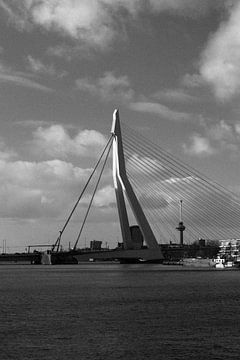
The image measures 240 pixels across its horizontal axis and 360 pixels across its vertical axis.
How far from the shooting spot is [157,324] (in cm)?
3422

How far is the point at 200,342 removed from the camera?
28.6m

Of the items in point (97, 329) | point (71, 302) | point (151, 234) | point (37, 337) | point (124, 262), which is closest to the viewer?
point (37, 337)

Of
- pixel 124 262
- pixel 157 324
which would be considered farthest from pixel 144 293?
pixel 124 262

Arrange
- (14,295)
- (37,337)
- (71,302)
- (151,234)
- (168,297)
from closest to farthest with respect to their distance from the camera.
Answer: (37,337)
(71,302)
(168,297)
(14,295)
(151,234)

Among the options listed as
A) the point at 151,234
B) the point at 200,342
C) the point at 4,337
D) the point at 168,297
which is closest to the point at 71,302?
the point at 168,297

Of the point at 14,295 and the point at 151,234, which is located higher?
the point at 151,234

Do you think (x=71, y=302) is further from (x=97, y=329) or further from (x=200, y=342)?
(x=200, y=342)

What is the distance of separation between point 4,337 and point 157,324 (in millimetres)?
8396

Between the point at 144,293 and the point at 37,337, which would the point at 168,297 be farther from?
the point at 37,337

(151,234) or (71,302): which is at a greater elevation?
(151,234)

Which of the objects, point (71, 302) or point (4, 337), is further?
point (71, 302)

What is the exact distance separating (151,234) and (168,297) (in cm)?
5280

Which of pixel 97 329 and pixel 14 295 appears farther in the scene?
pixel 14 295

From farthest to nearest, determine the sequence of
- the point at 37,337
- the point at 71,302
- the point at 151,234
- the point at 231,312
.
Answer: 1. the point at 151,234
2. the point at 71,302
3. the point at 231,312
4. the point at 37,337
